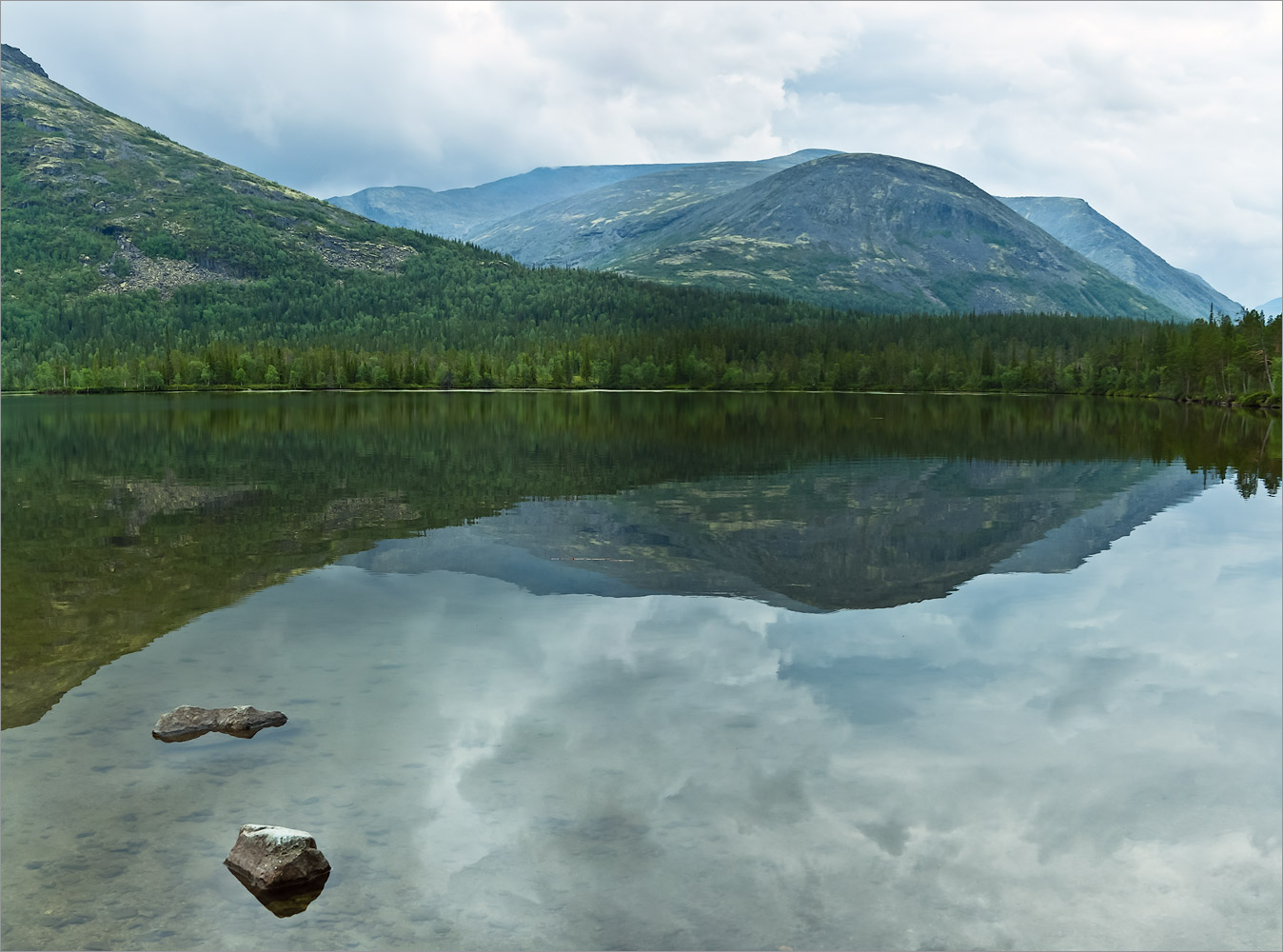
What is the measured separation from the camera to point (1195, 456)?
68.5 metres

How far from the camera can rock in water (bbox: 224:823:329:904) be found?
37.4 ft

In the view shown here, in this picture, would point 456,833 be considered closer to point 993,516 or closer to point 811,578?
point 811,578

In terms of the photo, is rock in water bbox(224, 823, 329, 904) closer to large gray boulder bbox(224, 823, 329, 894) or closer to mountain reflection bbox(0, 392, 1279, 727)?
large gray boulder bbox(224, 823, 329, 894)

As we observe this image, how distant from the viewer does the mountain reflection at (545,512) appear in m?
26.2

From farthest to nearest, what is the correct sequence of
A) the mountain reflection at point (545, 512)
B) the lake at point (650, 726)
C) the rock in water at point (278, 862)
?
the mountain reflection at point (545, 512) → the rock in water at point (278, 862) → the lake at point (650, 726)

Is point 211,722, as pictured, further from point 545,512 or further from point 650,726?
point 545,512

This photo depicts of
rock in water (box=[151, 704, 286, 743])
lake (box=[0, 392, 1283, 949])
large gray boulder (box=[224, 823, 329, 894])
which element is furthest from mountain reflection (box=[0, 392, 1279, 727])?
large gray boulder (box=[224, 823, 329, 894])

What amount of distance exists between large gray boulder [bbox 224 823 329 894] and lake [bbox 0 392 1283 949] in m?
0.24

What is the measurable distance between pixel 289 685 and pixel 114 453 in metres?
55.7

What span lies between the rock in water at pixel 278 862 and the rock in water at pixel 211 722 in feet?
14.3

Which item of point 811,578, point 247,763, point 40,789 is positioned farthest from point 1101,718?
point 40,789

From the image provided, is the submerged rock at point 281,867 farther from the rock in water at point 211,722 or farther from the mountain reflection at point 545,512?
the mountain reflection at point 545,512

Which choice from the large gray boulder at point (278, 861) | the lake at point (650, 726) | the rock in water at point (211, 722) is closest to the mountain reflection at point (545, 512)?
the lake at point (650, 726)

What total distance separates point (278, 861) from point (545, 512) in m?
28.1
